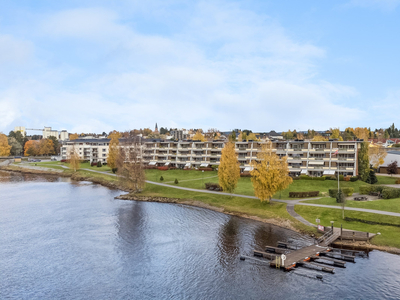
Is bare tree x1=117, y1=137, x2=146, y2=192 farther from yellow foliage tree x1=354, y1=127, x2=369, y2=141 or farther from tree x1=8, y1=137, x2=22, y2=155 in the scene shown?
tree x1=8, y1=137, x2=22, y2=155

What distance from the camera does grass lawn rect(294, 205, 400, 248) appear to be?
41.5 metres

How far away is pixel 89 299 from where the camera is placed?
1174 inches

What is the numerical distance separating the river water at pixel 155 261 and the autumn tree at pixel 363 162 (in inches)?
1776

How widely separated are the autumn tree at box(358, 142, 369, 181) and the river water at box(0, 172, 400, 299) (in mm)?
45114

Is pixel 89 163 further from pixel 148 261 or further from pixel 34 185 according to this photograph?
pixel 148 261

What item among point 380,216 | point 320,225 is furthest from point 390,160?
point 320,225

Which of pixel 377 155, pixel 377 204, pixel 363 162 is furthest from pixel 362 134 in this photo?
pixel 377 204

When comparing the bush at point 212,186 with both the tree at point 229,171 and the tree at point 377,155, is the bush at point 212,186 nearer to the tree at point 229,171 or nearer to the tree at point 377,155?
the tree at point 229,171

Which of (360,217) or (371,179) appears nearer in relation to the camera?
(360,217)

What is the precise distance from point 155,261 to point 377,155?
85.6 metres

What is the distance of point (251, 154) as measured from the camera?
338ft

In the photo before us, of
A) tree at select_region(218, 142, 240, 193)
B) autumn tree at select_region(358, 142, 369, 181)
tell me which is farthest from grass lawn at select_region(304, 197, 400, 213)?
autumn tree at select_region(358, 142, 369, 181)

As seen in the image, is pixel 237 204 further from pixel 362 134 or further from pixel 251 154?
pixel 362 134

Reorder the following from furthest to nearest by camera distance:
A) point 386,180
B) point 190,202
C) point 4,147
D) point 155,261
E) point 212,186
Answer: point 4,147
point 386,180
point 212,186
point 190,202
point 155,261
